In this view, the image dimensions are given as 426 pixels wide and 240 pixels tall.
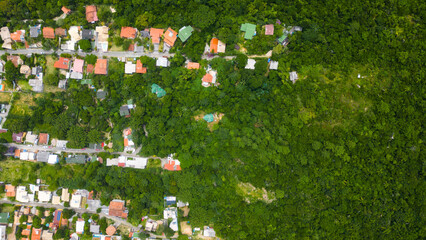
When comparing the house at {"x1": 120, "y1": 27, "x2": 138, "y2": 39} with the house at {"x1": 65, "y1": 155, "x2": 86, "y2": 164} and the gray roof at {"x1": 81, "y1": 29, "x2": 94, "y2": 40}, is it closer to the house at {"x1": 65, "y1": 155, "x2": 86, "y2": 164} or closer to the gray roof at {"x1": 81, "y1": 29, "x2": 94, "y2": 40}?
the gray roof at {"x1": 81, "y1": 29, "x2": 94, "y2": 40}

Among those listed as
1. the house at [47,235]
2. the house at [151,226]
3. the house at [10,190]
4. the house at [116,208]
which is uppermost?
the house at [10,190]

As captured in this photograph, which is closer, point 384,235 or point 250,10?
point 384,235

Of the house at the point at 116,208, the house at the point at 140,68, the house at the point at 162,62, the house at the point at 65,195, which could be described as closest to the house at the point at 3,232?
the house at the point at 65,195

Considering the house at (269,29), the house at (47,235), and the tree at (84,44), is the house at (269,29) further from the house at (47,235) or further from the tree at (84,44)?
the house at (47,235)

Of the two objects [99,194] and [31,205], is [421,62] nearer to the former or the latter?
[99,194]

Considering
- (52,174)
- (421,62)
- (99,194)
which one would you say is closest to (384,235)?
(421,62)
